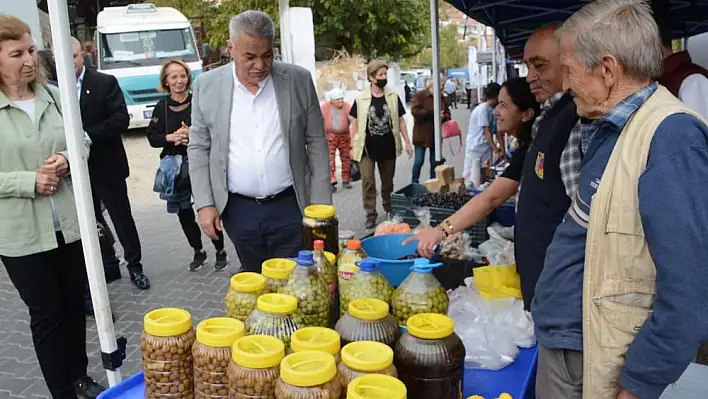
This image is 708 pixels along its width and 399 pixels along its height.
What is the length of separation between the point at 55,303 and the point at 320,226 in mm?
1495

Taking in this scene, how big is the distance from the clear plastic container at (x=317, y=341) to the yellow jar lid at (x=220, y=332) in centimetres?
15

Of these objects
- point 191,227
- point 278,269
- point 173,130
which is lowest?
point 191,227

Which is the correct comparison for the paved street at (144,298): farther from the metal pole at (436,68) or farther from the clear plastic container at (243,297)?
the clear plastic container at (243,297)

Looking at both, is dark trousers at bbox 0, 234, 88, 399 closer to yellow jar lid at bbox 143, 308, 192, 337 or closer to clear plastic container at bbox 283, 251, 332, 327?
yellow jar lid at bbox 143, 308, 192, 337

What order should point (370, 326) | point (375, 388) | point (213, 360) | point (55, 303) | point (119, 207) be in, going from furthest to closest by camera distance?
1. point (119, 207)
2. point (55, 303)
3. point (370, 326)
4. point (213, 360)
5. point (375, 388)

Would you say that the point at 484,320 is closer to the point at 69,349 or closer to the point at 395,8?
the point at 69,349

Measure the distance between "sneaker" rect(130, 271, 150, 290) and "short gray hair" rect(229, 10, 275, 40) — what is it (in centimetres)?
324

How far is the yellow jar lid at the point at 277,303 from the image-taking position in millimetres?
1537

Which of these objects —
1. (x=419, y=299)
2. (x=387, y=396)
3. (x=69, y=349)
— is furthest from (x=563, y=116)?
(x=69, y=349)

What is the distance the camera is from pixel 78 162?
2.18m

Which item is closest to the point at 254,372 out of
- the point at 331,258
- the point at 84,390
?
the point at 331,258

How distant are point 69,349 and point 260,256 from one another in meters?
1.07

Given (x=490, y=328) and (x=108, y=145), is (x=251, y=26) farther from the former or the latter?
(x=108, y=145)

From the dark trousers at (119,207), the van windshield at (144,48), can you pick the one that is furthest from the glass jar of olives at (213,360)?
the van windshield at (144,48)
